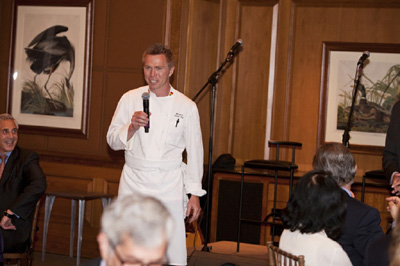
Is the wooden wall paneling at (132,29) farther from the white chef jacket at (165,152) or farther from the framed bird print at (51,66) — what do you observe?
the white chef jacket at (165,152)

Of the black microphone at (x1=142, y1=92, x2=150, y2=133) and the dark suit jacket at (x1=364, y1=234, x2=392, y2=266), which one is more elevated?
the black microphone at (x1=142, y1=92, x2=150, y2=133)

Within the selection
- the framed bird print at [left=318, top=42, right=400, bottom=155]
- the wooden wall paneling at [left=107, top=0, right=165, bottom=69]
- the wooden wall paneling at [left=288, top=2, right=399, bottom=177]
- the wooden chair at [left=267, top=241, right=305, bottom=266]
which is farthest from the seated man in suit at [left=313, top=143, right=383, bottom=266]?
the wooden wall paneling at [left=288, top=2, right=399, bottom=177]

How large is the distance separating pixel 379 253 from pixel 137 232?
4.10 ft

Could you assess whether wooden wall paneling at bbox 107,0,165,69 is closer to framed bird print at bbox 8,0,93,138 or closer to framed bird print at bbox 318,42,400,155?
framed bird print at bbox 8,0,93,138

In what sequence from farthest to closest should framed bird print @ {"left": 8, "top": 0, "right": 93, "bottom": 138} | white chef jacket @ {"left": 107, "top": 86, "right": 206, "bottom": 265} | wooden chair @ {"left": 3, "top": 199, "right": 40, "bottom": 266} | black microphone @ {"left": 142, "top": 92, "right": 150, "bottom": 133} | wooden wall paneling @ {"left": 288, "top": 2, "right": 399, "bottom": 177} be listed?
wooden wall paneling @ {"left": 288, "top": 2, "right": 399, "bottom": 177}
framed bird print @ {"left": 8, "top": 0, "right": 93, "bottom": 138}
wooden chair @ {"left": 3, "top": 199, "right": 40, "bottom": 266}
white chef jacket @ {"left": 107, "top": 86, "right": 206, "bottom": 265}
black microphone @ {"left": 142, "top": 92, "right": 150, "bottom": 133}

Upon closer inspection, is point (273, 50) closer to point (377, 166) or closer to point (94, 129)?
point (377, 166)

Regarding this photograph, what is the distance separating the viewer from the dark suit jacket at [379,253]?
227 centimetres

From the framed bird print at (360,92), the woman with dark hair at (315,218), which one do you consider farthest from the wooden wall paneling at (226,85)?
the woman with dark hair at (315,218)

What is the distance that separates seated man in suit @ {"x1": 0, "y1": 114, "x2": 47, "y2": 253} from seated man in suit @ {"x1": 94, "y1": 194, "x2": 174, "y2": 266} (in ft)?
9.06

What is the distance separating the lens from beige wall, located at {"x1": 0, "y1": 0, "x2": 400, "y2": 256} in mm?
6039

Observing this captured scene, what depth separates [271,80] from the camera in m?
6.79

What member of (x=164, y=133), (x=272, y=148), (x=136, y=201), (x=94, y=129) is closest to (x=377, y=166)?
(x=272, y=148)

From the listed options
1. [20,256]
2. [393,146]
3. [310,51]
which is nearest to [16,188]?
[20,256]

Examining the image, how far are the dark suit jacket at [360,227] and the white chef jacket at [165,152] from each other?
49.4 inches
